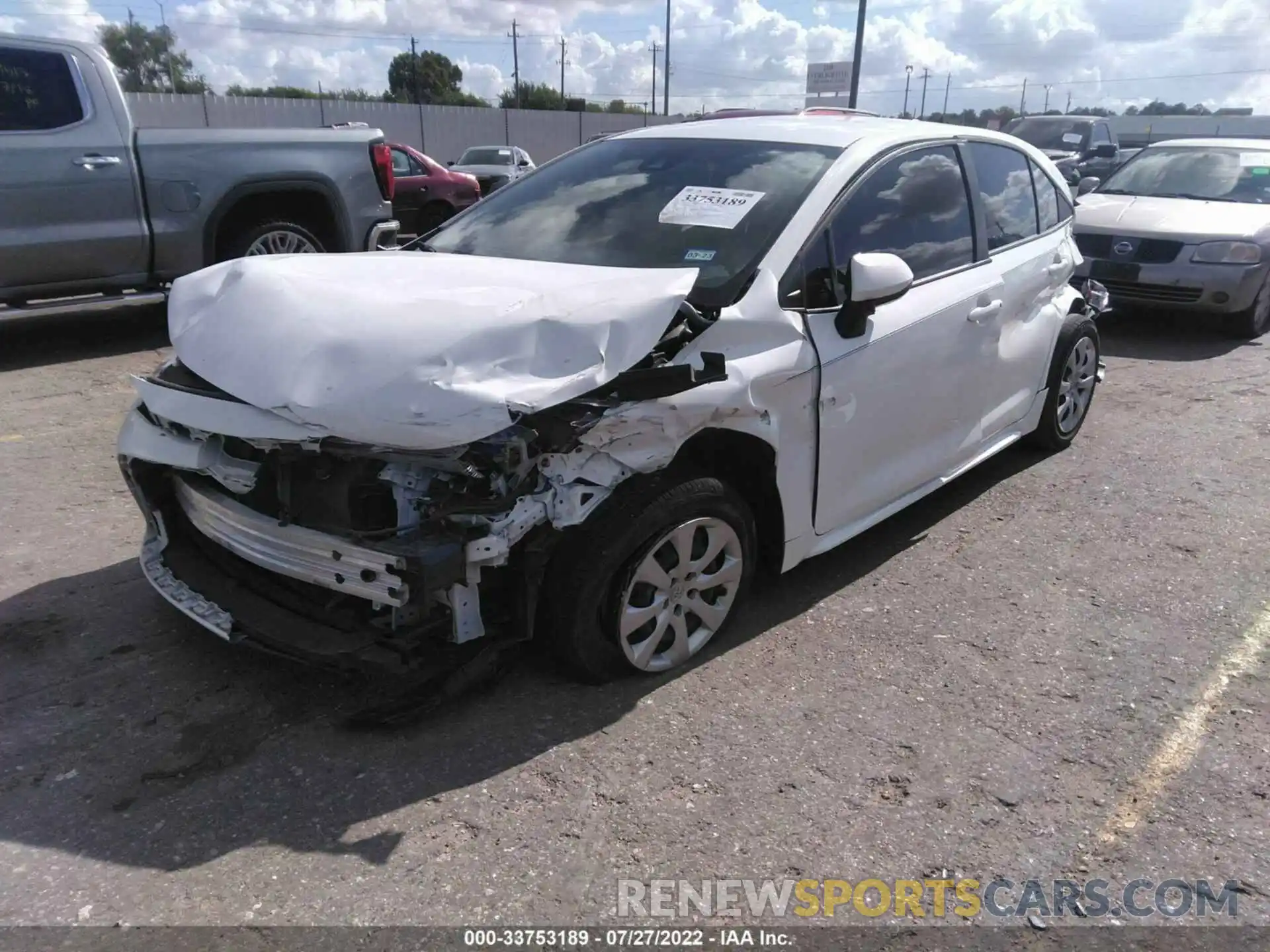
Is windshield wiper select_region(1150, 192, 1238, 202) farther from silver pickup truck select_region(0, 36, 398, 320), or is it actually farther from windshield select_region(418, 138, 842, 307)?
silver pickup truck select_region(0, 36, 398, 320)

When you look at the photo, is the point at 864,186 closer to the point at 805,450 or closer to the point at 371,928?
the point at 805,450

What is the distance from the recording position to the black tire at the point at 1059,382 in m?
5.08

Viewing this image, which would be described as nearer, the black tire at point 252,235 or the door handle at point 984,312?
the door handle at point 984,312

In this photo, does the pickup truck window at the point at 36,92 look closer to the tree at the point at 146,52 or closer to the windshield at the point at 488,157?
the windshield at the point at 488,157

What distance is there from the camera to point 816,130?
157 inches

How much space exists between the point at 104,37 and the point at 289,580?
62.7m

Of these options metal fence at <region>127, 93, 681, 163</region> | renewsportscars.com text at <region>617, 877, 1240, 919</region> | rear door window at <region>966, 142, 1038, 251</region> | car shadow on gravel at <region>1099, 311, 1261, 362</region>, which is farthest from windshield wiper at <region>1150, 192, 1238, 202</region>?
metal fence at <region>127, 93, 681, 163</region>

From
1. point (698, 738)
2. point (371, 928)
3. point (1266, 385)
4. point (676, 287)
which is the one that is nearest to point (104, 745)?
point (371, 928)

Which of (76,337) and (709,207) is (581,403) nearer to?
(709,207)

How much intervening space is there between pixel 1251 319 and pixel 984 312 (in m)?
5.67

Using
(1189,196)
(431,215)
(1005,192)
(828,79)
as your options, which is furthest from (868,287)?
(828,79)

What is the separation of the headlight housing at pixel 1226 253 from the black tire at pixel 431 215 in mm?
10717

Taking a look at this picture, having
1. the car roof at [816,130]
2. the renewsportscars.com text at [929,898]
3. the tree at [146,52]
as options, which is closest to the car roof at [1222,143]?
the car roof at [816,130]

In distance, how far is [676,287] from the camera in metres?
2.94
